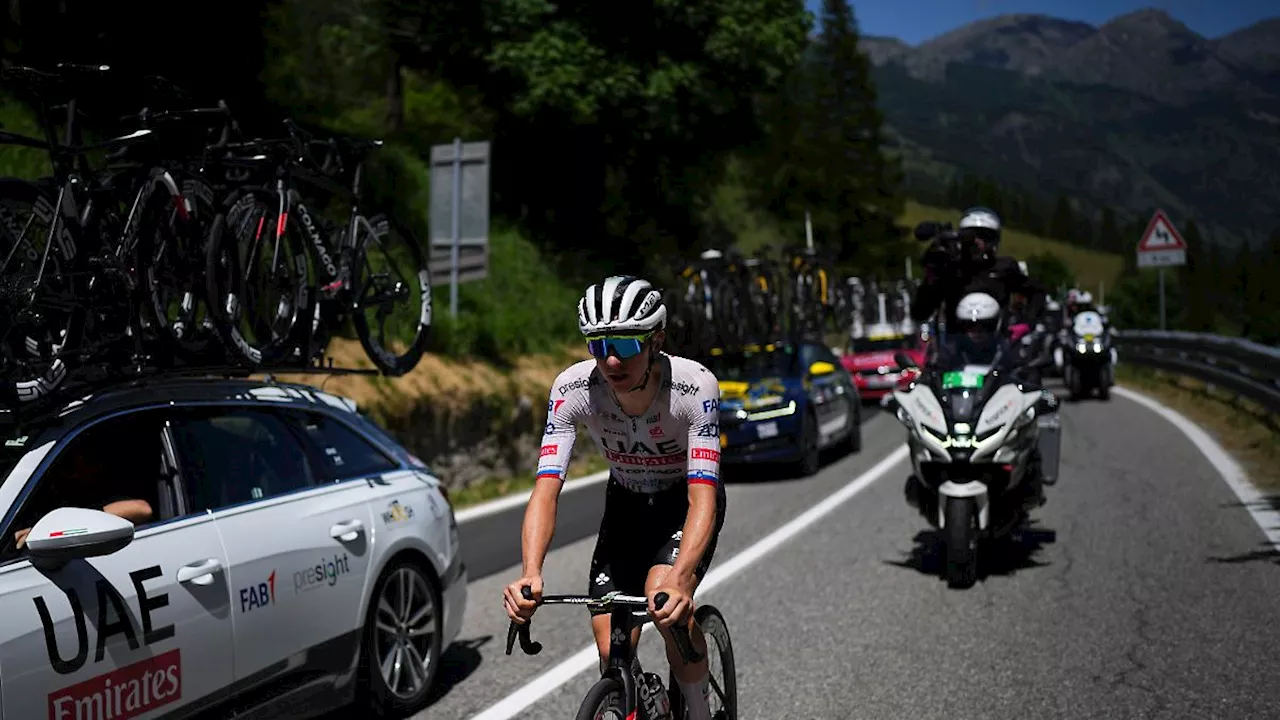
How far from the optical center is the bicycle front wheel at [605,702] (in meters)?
3.92

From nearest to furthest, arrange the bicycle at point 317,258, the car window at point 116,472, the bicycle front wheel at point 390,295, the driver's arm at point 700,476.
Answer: the driver's arm at point 700,476, the car window at point 116,472, the bicycle at point 317,258, the bicycle front wheel at point 390,295


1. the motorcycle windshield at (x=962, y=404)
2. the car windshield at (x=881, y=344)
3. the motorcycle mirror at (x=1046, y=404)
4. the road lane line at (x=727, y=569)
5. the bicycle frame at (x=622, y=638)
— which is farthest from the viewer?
the car windshield at (x=881, y=344)

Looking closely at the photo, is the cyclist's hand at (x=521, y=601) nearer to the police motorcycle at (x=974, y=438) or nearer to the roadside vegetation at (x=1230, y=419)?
the police motorcycle at (x=974, y=438)

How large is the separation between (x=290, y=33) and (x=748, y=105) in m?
11.0

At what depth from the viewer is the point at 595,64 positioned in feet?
95.2

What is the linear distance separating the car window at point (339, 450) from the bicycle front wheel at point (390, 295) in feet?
4.12

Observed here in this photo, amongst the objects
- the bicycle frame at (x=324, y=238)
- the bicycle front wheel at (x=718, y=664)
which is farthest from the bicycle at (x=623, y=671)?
the bicycle frame at (x=324, y=238)

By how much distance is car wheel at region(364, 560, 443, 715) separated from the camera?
6043 millimetres

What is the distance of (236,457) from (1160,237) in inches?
978

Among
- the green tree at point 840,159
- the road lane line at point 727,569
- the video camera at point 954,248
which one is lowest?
the road lane line at point 727,569

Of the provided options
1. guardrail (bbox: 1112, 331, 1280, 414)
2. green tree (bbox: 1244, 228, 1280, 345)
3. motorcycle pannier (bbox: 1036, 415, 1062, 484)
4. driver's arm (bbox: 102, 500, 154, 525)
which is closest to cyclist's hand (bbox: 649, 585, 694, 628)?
driver's arm (bbox: 102, 500, 154, 525)

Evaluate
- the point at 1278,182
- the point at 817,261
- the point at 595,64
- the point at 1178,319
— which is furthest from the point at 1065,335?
the point at 1178,319

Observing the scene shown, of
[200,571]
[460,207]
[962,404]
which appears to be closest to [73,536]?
[200,571]

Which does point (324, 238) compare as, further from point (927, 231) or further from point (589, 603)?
point (927, 231)
